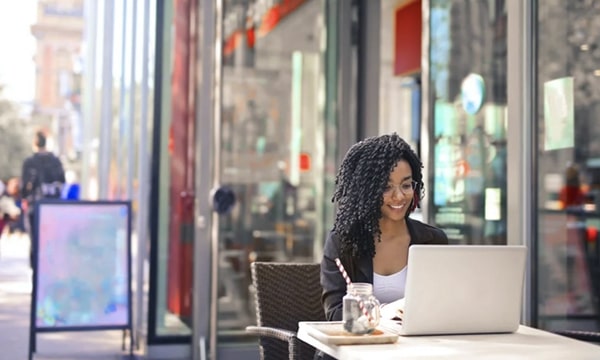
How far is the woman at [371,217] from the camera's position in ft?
9.31

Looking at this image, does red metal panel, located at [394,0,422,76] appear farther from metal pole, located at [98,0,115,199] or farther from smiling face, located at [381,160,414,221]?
smiling face, located at [381,160,414,221]

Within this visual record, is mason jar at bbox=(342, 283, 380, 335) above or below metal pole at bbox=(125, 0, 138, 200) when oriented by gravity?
below

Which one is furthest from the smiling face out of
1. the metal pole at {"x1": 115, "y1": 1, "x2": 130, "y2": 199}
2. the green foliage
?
the green foliage

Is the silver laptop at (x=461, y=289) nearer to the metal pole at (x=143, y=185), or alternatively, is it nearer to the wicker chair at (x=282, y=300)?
the wicker chair at (x=282, y=300)

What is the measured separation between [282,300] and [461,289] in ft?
3.56

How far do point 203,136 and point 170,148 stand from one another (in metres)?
0.54

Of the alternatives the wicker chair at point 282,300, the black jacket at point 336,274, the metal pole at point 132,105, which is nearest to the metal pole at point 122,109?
the metal pole at point 132,105

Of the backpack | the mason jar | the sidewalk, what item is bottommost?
the sidewalk

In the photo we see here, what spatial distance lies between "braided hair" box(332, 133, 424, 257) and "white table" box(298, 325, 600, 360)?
0.43 meters

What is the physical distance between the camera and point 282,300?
3.37 metres

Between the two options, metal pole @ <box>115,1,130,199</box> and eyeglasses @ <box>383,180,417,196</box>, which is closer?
eyeglasses @ <box>383,180,417,196</box>

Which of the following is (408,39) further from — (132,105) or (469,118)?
(469,118)

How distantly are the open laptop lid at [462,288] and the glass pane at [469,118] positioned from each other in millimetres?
1528

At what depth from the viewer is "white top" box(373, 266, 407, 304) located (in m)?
2.88
